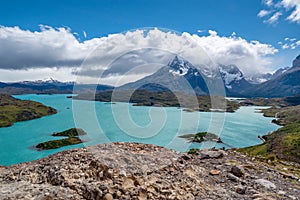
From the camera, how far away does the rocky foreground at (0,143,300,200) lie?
766 cm

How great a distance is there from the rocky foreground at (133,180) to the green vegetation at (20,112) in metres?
121

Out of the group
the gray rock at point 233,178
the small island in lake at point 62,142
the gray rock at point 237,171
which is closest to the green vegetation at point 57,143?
the small island in lake at point 62,142

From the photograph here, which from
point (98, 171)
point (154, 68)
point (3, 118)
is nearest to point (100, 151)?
point (98, 171)

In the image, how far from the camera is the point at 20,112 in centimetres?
13812

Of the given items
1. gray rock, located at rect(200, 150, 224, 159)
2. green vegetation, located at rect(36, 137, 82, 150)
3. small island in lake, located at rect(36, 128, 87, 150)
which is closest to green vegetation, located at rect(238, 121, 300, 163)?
small island in lake, located at rect(36, 128, 87, 150)

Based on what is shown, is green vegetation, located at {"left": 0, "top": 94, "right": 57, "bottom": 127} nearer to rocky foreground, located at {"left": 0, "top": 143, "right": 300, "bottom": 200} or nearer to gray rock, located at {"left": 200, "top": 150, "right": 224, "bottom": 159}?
gray rock, located at {"left": 200, "top": 150, "right": 224, "bottom": 159}

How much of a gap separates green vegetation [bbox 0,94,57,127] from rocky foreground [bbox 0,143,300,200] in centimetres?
12098

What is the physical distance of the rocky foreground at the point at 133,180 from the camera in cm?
766

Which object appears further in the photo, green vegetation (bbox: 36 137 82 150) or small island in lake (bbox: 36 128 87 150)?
small island in lake (bbox: 36 128 87 150)

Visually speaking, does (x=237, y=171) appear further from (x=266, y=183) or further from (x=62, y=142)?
(x=62, y=142)

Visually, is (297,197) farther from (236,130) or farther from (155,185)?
(236,130)

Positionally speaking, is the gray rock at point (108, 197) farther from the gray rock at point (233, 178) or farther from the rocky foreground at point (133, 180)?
the gray rock at point (233, 178)

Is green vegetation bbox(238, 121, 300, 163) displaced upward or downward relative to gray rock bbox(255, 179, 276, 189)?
downward

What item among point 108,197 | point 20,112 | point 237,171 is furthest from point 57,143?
point 108,197
